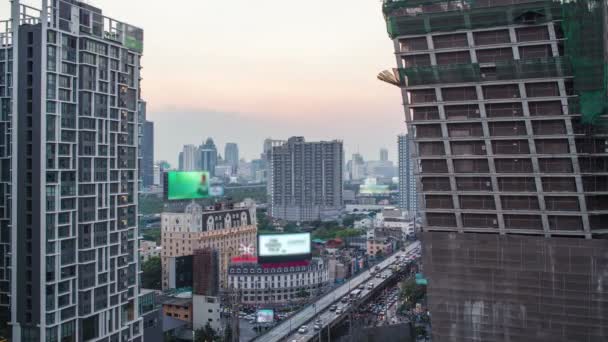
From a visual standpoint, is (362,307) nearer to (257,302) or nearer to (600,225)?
(257,302)

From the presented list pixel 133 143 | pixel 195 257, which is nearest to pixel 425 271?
pixel 133 143

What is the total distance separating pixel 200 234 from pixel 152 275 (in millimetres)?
7542

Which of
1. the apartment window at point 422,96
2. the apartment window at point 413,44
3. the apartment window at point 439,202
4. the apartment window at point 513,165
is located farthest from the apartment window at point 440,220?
the apartment window at point 413,44

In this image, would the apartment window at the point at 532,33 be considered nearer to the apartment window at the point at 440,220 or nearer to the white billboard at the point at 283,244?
the apartment window at the point at 440,220

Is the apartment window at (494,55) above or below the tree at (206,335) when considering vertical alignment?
above

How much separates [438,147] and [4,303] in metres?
25.7

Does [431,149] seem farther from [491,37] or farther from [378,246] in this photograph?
[378,246]

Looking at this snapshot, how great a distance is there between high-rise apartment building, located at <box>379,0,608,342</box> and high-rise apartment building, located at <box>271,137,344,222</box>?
11742 cm

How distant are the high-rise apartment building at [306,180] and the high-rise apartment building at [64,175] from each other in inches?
4153

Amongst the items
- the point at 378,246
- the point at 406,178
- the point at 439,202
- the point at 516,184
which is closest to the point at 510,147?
the point at 516,184

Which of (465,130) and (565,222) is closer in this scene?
(565,222)

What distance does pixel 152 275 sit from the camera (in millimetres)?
72062

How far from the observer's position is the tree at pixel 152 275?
70.6 metres

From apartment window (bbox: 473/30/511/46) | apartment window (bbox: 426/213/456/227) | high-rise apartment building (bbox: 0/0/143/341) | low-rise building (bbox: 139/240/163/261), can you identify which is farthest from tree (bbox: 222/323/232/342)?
low-rise building (bbox: 139/240/163/261)
